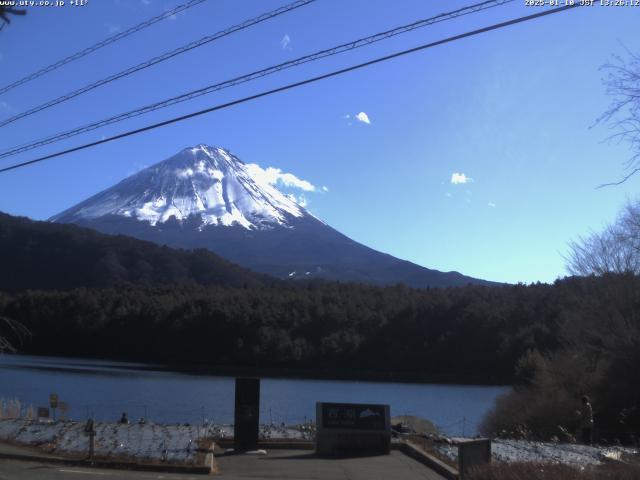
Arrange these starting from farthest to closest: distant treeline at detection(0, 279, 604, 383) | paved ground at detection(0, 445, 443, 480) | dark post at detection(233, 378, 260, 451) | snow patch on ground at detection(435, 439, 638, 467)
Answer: distant treeline at detection(0, 279, 604, 383) < dark post at detection(233, 378, 260, 451) < snow patch on ground at detection(435, 439, 638, 467) < paved ground at detection(0, 445, 443, 480)

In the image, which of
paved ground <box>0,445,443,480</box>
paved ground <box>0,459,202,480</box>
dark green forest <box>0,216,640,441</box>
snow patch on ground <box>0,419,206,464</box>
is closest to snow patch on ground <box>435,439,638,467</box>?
paved ground <box>0,445,443,480</box>

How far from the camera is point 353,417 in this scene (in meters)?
17.8

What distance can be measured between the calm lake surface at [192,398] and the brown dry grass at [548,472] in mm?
18312

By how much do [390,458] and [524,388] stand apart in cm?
1969

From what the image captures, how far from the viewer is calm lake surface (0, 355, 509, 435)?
36.2 m

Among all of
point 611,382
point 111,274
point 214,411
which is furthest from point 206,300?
point 611,382

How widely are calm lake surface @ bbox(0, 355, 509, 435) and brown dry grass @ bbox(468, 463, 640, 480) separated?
18312mm

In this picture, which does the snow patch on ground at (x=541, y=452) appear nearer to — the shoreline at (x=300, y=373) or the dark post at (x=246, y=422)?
the dark post at (x=246, y=422)

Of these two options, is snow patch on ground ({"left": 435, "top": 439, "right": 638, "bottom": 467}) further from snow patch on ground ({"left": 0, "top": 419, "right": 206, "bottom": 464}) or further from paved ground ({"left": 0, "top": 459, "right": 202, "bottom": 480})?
paved ground ({"left": 0, "top": 459, "right": 202, "bottom": 480})

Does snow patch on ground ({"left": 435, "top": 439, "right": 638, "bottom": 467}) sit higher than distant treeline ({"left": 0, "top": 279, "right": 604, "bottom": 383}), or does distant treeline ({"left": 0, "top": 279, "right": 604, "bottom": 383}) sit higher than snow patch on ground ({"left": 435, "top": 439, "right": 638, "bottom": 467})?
distant treeline ({"left": 0, "top": 279, "right": 604, "bottom": 383})

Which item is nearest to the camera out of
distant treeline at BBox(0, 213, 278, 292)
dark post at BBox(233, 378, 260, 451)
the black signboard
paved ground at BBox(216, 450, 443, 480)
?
paved ground at BBox(216, 450, 443, 480)

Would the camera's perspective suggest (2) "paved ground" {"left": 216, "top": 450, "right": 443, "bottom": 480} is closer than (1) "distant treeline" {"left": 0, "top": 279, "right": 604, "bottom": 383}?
Yes

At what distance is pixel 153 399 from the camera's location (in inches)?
1758

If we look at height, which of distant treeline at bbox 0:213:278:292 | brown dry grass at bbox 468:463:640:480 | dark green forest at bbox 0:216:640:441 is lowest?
brown dry grass at bbox 468:463:640:480
